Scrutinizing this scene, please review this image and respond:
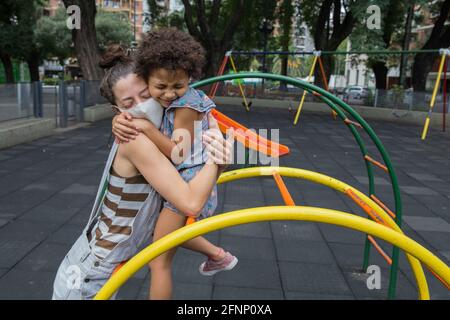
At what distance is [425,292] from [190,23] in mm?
17725

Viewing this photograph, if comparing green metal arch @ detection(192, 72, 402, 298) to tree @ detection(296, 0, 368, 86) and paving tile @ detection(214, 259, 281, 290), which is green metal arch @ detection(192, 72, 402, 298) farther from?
tree @ detection(296, 0, 368, 86)

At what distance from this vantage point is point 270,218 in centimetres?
135

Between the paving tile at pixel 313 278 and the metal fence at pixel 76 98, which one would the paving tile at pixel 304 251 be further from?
the metal fence at pixel 76 98

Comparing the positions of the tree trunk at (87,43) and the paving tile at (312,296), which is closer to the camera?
the paving tile at (312,296)

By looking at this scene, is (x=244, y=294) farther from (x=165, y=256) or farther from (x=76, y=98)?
(x=76, y=98)

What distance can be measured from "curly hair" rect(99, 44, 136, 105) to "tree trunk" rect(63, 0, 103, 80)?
11.2 meters

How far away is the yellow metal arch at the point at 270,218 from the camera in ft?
4.36

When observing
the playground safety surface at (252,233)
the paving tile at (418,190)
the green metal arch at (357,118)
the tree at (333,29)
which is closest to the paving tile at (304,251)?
the playground safety surface at (252,233)

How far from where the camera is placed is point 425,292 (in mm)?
1933

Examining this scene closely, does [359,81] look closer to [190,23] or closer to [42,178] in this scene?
[190,23]

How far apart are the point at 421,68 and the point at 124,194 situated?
19345mm

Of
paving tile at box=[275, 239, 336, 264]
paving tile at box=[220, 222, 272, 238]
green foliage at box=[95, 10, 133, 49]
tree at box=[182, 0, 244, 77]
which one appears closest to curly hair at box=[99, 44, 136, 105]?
paving tile at box=[275, 239, 336, 264]

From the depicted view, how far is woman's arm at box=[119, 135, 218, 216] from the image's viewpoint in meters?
1.34

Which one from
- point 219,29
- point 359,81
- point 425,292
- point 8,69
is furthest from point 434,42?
A: point 359,81
